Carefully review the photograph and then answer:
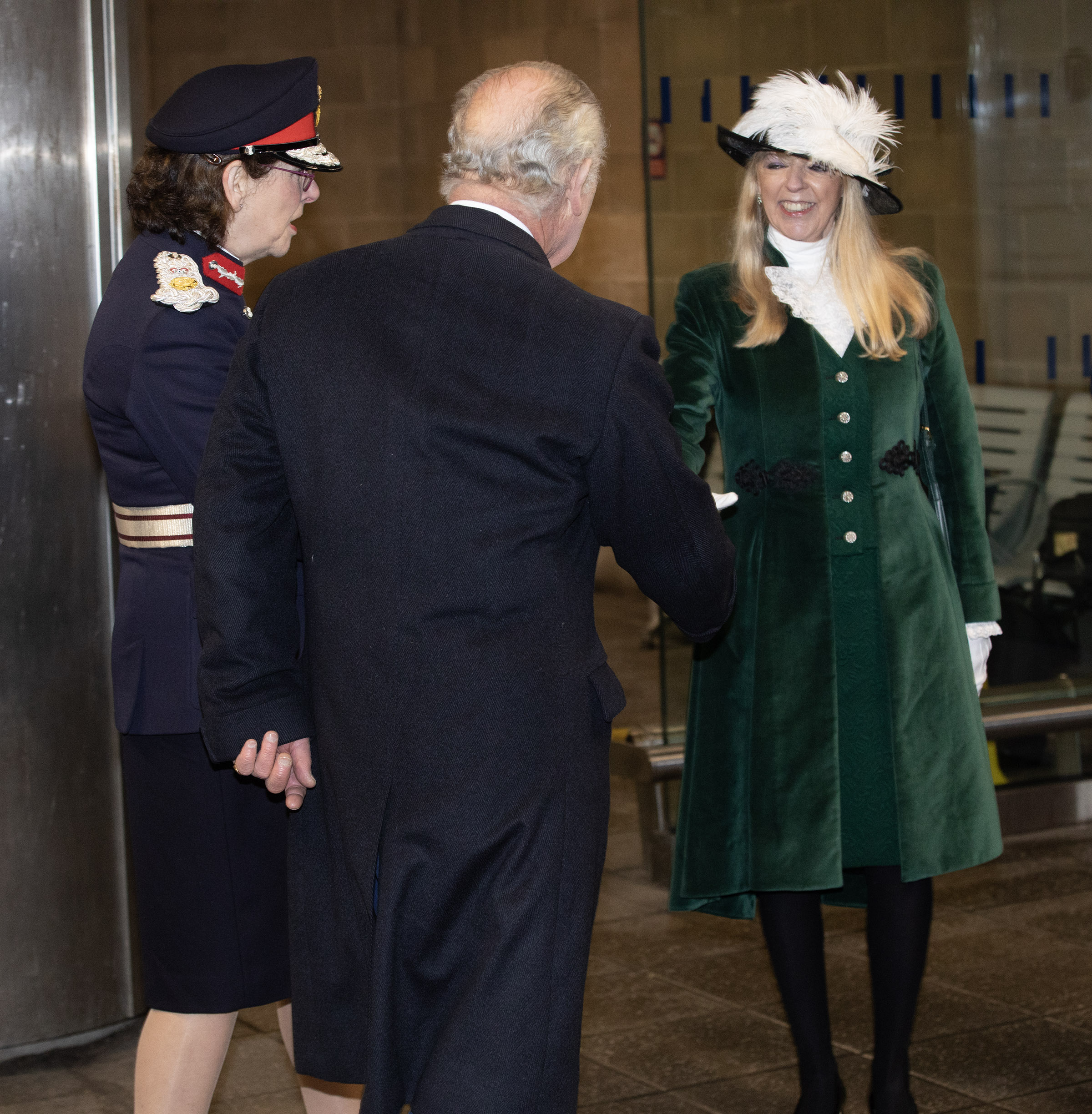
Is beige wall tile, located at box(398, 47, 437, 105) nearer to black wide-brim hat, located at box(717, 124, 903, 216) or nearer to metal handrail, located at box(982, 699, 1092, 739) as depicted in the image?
metal handrail, located at box(982, 699, 1092, 739)

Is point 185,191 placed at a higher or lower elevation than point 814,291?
higher

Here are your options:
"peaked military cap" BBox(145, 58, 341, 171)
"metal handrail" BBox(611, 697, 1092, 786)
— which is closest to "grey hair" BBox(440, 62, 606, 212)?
"peaked military cap" BBox(145, 58, 341, 171)

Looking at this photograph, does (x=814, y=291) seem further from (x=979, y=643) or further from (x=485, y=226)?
(x=485, y=226)

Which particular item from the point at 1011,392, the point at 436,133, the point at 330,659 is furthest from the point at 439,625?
the point at 436,133

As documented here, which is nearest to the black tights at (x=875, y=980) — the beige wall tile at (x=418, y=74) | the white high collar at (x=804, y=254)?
the white high collar at (x=804, y=254)

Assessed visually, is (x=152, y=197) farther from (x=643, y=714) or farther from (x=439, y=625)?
(x=643, y=714)

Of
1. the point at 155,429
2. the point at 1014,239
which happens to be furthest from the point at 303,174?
the point at 1014,239

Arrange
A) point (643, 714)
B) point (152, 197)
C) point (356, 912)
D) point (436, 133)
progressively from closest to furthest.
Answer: point (356, 912) → point (152, 197) → point (643, 714) → point (436, 133)

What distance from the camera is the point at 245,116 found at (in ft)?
6.67

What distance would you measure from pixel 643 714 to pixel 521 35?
484 cm

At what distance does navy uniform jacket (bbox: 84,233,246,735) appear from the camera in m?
1.97

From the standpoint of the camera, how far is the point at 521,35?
9289mm

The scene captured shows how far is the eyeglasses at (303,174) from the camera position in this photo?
210 centimetres

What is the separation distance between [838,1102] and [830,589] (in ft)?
2.71
